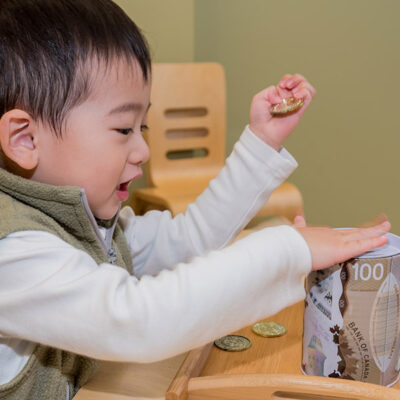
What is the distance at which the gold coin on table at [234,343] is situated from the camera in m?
0.70

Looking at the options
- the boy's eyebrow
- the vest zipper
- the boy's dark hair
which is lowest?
the vest zipper

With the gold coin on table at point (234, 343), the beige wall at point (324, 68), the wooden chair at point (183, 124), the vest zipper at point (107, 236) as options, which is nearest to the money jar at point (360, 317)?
the gold coin on table at point (234, 343)

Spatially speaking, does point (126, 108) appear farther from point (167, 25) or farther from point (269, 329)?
point (167, 25)

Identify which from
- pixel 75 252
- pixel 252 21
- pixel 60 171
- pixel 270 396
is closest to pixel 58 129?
pixel 60 171

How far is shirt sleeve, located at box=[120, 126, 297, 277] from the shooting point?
91 cm

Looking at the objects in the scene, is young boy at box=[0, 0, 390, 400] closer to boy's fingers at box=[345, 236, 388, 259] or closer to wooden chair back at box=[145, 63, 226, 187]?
boy's fingers at box=[345, 236, 388, 259]

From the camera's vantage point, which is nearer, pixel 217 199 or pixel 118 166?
pixel 118 166

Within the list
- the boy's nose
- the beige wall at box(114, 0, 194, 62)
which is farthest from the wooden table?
the beige wall at box(114, 0, 194, 62)

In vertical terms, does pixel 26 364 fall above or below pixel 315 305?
below

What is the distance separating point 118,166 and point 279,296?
27cm

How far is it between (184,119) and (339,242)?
1.79 meters

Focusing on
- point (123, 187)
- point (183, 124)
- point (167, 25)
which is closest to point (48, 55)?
point (123, 187)

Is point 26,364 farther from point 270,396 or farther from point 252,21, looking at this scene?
point 252,21

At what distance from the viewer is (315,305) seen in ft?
1.90
